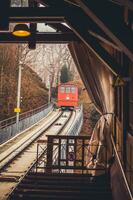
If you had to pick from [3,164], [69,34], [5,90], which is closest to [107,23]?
[69,34]

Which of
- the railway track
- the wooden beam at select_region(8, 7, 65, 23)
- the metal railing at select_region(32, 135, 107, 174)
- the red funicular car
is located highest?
the wooden beam at select_region(8, 7, 65, 23)

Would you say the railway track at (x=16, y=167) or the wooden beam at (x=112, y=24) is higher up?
the wooden beam at (x=112, y=24)

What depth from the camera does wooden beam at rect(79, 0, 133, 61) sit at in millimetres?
3254

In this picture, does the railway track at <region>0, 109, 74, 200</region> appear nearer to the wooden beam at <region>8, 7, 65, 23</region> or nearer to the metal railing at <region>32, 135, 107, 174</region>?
the metal railing at <region>32, 135, 107, 174</region>

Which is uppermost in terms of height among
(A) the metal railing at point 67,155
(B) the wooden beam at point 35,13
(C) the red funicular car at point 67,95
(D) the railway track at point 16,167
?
(B) the wooden beam at point 35,13

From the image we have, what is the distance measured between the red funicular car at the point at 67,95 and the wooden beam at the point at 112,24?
4157 centimetres

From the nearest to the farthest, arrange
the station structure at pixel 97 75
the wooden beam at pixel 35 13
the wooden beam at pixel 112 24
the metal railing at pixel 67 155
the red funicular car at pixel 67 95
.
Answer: the wooden beam at pixel 112 24 < the station structure at pixel 97 75 < the wooden beam at pixel 35 13 < the metal railing at pixel 67 155 < the red funicular car at pixel 67 95

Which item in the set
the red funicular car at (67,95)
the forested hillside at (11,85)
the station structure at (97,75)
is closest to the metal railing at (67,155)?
the station structure at (97,75)

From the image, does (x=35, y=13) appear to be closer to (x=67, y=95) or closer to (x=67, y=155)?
(x=67, y=155)

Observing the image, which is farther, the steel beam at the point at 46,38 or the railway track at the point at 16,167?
the railway track at the point at 16,167

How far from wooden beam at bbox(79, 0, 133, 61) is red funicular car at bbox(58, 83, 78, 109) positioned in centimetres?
4157

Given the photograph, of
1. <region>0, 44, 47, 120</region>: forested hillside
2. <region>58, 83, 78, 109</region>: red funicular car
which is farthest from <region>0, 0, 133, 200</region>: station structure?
<region>58, 83, 78, 109</region>: red funicular car

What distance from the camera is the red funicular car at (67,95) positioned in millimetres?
45406

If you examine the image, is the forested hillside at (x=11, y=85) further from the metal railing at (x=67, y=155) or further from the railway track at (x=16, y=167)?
the metal railing at (x=67, y=155)
